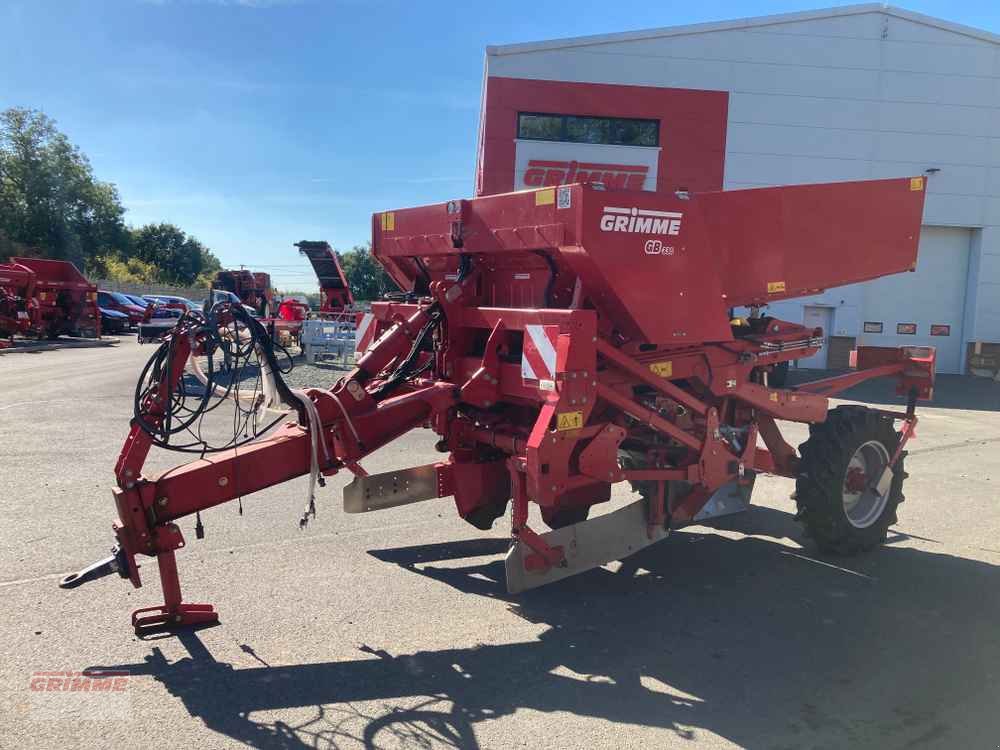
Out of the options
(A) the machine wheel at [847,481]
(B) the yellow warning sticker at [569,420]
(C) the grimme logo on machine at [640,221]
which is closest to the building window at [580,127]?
(A) the machine wheel at [847,481]

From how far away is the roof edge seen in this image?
21.2 metres

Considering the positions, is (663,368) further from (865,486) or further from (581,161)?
(581,161)

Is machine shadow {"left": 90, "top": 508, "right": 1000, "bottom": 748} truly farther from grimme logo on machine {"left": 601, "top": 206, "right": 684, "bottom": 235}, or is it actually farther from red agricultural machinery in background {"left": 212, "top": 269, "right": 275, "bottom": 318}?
red agricultural machinery in background {"left": 212, "top": 269, "right": 275, "bottom": 318}

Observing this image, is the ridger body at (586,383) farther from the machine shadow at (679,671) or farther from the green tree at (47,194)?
the green tree at (47,194)

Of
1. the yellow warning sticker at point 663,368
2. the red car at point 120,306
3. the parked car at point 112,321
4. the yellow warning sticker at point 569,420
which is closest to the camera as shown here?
the yellow warning sticker at point 569,420

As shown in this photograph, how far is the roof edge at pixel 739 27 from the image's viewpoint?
2123cm

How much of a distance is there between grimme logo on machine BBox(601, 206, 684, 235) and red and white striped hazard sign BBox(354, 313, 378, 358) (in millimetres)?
2398

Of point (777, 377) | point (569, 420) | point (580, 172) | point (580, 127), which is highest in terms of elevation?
point (580, 127)

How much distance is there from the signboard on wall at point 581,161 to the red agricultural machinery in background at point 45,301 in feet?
53.1

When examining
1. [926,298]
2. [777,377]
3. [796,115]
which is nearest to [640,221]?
[777,377]

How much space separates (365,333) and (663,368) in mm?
2564

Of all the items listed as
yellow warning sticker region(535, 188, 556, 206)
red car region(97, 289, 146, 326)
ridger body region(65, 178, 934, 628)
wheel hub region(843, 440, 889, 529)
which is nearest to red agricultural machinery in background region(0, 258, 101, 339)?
red car region(97, 289, 146, 326)

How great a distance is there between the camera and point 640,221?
4.66 meters

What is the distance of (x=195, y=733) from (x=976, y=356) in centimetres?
2493
